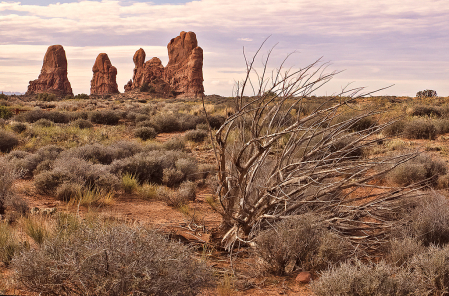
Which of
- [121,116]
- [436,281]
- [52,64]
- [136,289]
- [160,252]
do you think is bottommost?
[436,281]

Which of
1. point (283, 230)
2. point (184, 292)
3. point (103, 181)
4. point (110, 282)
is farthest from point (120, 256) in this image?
point (103, 181)

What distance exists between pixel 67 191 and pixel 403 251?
5456 millimetres

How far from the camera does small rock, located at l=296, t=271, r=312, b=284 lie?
3504 millimetres

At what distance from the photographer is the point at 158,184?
8.12 meters

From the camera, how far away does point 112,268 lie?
7.57 ft

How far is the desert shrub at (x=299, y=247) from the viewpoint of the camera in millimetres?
3678

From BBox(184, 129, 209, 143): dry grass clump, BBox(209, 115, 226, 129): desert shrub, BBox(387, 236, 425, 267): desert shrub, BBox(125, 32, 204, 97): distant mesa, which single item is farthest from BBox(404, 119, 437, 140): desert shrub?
BBox(125, 32, 204, 97): distant mesa

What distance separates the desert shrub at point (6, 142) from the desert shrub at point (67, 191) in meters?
5.47

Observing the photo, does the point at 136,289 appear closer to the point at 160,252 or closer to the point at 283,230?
the point at 160,252

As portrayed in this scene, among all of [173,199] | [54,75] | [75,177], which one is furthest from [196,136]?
[54,75]

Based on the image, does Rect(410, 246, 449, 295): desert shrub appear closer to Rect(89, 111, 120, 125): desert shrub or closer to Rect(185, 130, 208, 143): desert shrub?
Rect(185, 130, 208, 143): desert shrub

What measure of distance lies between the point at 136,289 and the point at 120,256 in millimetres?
254

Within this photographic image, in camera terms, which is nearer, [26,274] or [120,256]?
[120,256]

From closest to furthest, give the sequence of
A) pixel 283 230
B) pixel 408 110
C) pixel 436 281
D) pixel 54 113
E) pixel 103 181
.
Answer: pixel 436 281 → pixel 283 230 → pixel 103 181 → pixel 408 110 → pixel 54 113
